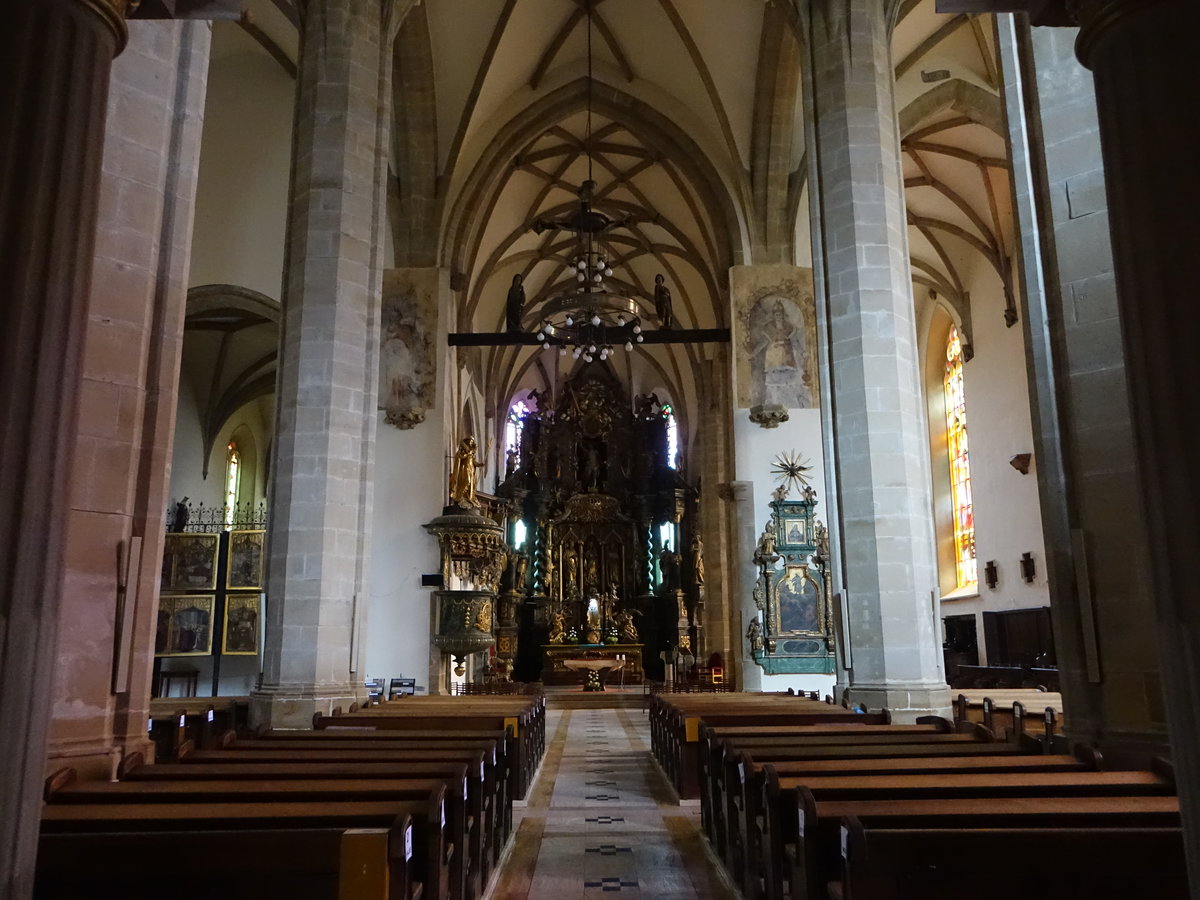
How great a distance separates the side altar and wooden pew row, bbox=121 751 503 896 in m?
21.3

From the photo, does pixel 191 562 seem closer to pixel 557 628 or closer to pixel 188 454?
pixel 188 454

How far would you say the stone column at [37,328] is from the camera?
2609 mm

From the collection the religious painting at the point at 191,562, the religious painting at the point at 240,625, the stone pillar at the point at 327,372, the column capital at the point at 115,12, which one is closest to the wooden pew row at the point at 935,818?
the column capital at the point at 115,12

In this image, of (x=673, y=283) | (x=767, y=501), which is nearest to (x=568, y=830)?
(x=767, y=501)

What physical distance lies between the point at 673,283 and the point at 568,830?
20.3 metres

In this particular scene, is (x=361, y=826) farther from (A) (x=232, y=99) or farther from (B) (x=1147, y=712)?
(A) (x=232, y=99)

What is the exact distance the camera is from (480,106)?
58.9 feet

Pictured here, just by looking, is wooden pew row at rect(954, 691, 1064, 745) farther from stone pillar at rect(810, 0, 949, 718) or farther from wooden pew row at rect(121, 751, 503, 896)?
wooden pew row at rect(121, 751, 503, 896)

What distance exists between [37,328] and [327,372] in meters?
7.20

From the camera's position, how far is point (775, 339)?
15.6 m

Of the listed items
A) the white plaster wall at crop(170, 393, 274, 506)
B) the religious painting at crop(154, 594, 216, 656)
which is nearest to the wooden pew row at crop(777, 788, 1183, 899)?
the religious painting at crop(154, 594, 216, 656)

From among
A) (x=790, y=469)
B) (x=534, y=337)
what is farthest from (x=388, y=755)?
(x=534, y=337)

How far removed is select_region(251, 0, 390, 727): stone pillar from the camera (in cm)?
920

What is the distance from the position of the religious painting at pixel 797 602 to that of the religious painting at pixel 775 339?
306cm
